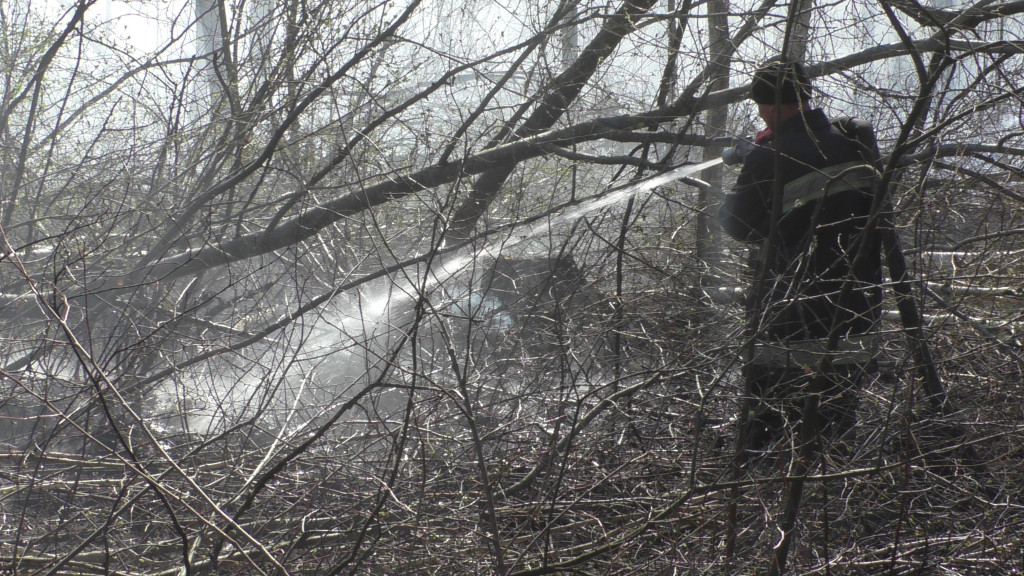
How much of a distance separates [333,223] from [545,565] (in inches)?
131

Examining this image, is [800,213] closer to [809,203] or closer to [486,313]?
[809,203]

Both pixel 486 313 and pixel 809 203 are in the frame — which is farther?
pixel 486 313

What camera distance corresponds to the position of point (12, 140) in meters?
5.50

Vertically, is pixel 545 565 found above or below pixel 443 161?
below

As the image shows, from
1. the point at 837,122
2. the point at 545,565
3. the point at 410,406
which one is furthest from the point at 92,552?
the point at 837,122

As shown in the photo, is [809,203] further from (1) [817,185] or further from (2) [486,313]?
(2) [486,313]

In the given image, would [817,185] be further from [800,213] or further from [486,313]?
[486,313]

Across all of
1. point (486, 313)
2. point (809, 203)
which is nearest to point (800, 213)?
point (809, 203)

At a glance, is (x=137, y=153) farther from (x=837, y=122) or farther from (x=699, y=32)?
(x=837, y=122)

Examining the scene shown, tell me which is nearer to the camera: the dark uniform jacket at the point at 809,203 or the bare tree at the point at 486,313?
the bare tree at the point at 486,313

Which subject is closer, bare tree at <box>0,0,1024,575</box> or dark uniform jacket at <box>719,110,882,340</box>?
bare tree at <box>0,0,1024,575</box>

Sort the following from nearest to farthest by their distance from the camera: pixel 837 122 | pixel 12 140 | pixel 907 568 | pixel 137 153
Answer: pixel 907 568 < pixel 837 122 < pixel 137 153 < pixel 12 140

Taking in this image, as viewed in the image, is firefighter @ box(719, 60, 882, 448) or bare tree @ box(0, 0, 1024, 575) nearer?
bare tree @ box(0, 0, 1024, 575)

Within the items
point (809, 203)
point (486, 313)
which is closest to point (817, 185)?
point (809, 203)
